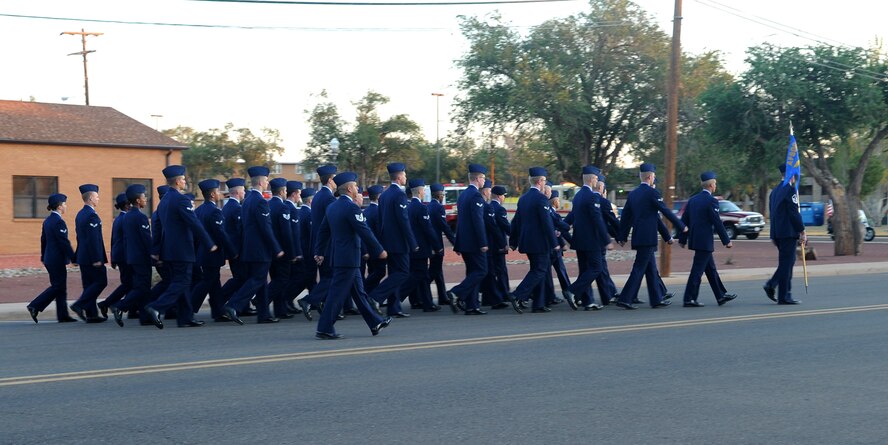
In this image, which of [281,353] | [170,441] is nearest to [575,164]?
[281,353]

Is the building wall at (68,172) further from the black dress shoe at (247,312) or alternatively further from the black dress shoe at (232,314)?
the black dress shoe at (232,314)

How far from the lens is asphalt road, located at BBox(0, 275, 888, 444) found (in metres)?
6.68

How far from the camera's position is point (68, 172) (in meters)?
33.7

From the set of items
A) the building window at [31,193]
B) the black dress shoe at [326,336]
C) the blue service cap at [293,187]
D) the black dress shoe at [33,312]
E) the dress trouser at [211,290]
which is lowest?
the black dress shoe at [326,336]

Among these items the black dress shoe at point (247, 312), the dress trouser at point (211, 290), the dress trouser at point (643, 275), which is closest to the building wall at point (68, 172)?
the black dress shoe at point (247, 312)

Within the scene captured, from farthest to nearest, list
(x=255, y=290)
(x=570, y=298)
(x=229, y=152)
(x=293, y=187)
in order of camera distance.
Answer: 1. (x=229, y=152)
2. (x=293, y=187)
3. (x=570, y=298)
4. (x=255, y=290)

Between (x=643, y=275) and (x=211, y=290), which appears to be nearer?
(x=211, y=290)

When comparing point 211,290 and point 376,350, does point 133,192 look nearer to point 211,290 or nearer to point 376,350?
point 211,290

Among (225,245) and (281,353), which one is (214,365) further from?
(225,245)

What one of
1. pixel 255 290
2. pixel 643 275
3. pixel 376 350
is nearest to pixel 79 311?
pixel 255 290

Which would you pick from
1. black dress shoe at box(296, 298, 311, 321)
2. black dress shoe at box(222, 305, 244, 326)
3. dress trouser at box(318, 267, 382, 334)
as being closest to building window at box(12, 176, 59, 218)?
black dress shoe at box(296, 298, 311, 321)

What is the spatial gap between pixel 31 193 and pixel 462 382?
92.8 feet

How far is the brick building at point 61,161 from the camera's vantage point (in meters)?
32.7

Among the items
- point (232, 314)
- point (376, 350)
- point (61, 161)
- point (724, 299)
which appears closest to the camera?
point (376, 350)
